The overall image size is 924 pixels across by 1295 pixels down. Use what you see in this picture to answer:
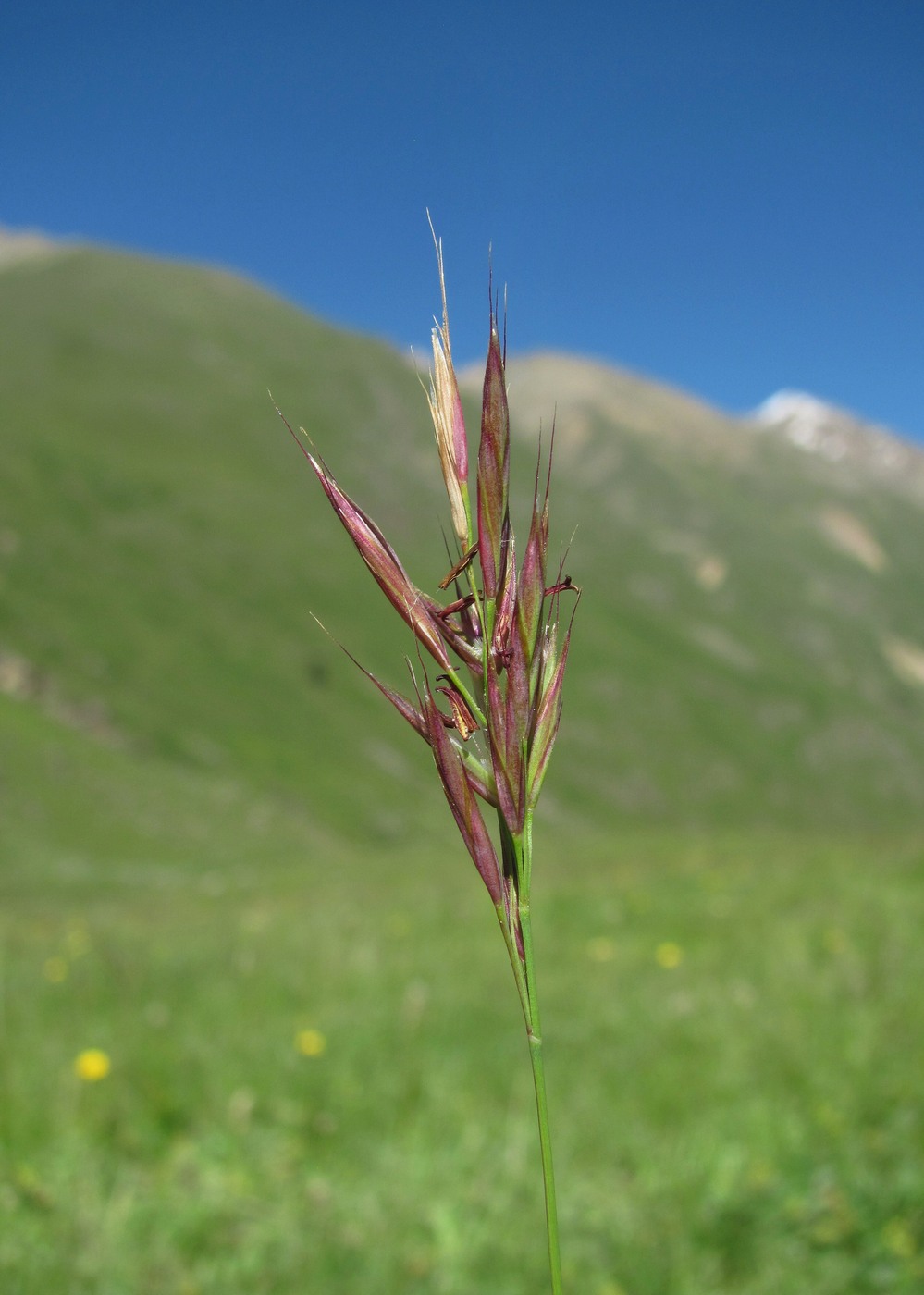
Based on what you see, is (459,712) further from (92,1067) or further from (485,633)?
(92,1067)

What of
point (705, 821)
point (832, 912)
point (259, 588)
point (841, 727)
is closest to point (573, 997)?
point (832, 912)

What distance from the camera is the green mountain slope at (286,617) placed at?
8631 cm

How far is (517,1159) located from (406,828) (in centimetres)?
8424

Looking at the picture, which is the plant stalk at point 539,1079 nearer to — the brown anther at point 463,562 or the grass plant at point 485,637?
the grass plant at point 485,637

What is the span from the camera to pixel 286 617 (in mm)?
106625

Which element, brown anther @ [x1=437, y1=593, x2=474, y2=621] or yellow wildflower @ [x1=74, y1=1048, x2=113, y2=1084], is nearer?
brown anther @ [x1=437, y1=593, x2=474, y2=621]

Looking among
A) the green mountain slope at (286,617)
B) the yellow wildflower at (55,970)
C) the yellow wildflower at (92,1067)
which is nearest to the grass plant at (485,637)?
the yellow wildflower at (92,1067)

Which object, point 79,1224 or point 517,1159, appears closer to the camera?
point 79,1224

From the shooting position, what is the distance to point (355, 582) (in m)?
112

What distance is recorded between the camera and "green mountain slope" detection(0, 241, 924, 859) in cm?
8631

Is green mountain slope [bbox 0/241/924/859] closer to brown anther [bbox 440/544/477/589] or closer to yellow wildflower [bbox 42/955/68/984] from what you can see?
yellow wildflower [bbox 42/955/68/984]

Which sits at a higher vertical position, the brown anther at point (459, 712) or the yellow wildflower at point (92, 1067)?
the brown anther at point (459, 712)

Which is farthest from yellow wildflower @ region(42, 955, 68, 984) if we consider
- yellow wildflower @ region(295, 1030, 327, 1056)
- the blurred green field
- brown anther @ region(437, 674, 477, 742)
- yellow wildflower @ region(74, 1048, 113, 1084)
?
brown anther @ region(437, 674, 477, 742)

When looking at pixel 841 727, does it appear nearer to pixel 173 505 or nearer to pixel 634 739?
pixel 634 739
